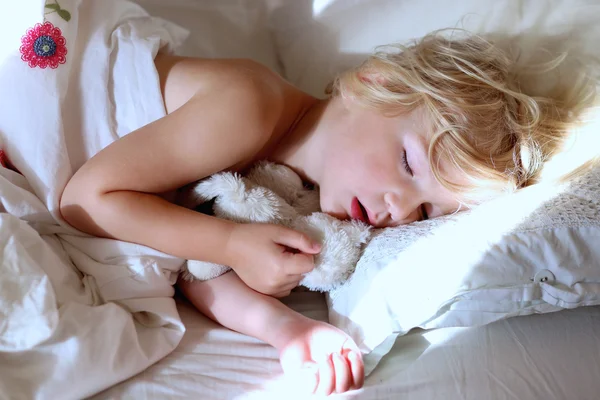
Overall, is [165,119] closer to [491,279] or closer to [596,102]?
[491,279]

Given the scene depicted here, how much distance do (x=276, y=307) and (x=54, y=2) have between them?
0.61m

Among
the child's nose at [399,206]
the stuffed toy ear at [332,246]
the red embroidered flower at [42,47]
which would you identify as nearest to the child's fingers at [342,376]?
the stuffed toy ear at [332,246]

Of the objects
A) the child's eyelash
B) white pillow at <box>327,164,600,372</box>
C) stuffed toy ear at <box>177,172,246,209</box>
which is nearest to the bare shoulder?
stuffed toy ear at <box>177,172,246,209</box>

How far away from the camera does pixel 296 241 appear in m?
0.86

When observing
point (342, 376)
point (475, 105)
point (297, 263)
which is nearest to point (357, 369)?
point (342, 376)

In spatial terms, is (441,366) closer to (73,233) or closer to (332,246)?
(332,246)

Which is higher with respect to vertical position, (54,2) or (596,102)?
(54,2)

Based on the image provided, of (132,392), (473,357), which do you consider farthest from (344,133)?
(132,392)

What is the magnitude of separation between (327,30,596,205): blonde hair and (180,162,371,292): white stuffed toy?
174 millimetres

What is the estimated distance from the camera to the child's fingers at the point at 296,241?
86cm

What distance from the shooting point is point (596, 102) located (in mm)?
991

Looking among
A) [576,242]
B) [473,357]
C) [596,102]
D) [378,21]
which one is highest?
[378,21]

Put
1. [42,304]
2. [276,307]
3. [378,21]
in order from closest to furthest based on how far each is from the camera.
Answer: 1. [42,304]
2. [276,307]
3. [378,21]

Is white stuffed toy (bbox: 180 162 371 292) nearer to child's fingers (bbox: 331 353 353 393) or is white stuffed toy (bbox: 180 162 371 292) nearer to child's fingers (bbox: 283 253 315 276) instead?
child's fingers (bbox: 283 253 315 276)
